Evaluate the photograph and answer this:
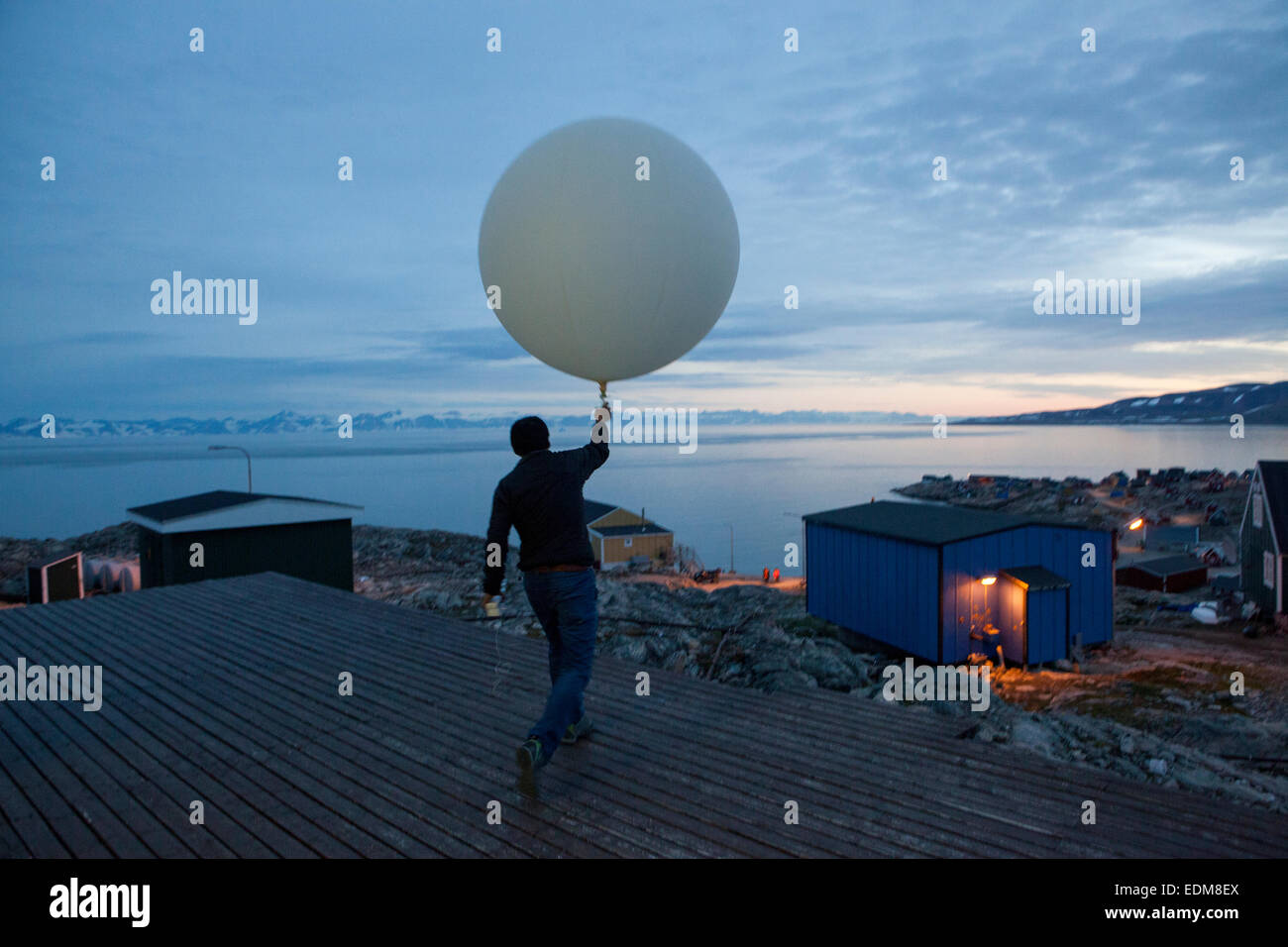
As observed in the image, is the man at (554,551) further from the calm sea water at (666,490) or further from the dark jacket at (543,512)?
the calm sea water at (666,490)

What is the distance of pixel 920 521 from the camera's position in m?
15.5

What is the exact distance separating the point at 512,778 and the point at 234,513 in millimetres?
11595

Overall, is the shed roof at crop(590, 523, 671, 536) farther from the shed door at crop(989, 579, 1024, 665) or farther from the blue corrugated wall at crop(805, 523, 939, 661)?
the shed door at crop(989, 579, 1024, 665)

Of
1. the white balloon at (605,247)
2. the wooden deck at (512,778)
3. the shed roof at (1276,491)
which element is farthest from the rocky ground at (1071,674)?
the shed roof at (1276,491)

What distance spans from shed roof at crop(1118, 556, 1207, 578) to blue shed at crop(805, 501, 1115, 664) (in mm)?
16959

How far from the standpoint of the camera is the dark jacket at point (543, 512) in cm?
380

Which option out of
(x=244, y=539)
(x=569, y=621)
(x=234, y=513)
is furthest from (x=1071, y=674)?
(x=234, y=513)

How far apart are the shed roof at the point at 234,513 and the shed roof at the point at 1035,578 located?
521 inches

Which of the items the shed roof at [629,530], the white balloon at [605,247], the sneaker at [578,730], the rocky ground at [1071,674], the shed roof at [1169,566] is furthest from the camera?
the shed roof at [629,530]

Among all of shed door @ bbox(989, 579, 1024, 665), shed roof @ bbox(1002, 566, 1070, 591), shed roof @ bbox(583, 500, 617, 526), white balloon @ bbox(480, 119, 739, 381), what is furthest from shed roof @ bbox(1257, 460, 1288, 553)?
shed roof @ bbox(583, 500, 617, 526)
